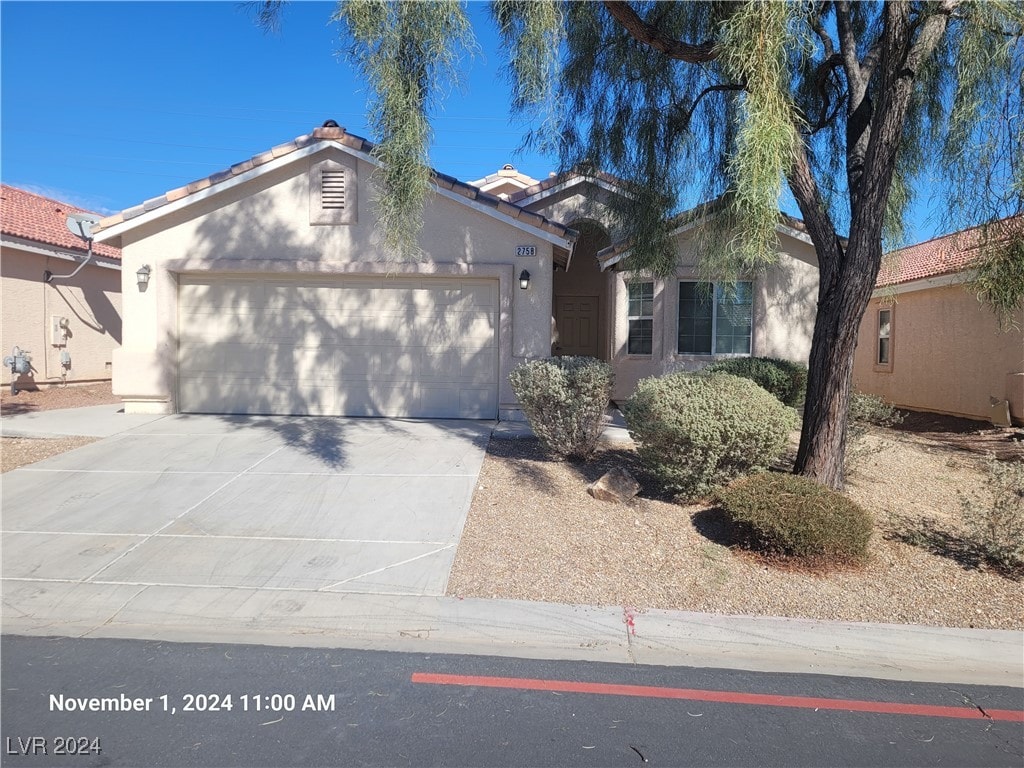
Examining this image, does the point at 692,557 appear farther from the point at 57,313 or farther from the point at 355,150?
the point at 57,313

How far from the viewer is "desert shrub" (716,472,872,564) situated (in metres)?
5.23

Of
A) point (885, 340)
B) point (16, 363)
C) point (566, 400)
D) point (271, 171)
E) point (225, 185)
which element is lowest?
point (566, 400)

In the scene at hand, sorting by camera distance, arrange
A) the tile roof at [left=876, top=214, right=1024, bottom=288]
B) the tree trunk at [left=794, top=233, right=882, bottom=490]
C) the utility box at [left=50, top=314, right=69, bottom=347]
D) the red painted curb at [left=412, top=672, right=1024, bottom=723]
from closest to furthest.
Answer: the red painted curb at [left=412, top=672, right=1024, bottom=723]
the tree trunk at [left=794, top=233, right=882, bottom=490]
the tile roof at [left=876, top=214, right=1024, bottom=288]
the utility box at [left=50, top=314, right=69, bottom=347]

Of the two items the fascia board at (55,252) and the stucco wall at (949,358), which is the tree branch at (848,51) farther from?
the fascia board at (55,252)

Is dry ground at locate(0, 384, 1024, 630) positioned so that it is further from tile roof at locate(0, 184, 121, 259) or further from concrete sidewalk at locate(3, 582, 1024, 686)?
tile roof at locate(0, 184, 121, 259)

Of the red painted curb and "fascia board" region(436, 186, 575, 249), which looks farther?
"fascia board" region(436, 186, 575, 249)

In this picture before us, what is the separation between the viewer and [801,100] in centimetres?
813

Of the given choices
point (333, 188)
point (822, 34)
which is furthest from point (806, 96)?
point (333, 188)

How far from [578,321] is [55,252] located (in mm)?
12189

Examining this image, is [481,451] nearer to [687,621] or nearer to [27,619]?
[687,621]

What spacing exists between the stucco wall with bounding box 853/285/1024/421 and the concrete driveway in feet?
32.0

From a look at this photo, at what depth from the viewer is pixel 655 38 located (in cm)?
693

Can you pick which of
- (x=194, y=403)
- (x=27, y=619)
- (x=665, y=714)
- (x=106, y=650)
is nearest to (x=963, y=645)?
(x=665, y=714)

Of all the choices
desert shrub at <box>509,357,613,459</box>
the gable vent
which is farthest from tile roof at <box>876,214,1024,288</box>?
the gable vent
